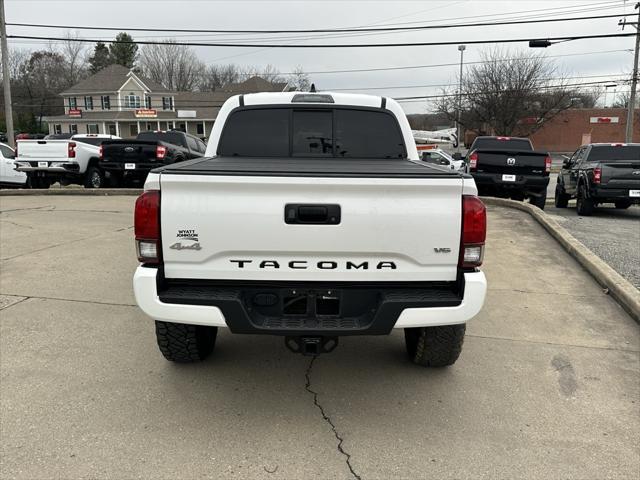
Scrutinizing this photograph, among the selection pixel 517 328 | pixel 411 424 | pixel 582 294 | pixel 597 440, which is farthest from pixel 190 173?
pixel 582 294

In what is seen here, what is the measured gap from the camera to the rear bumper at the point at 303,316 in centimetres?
289

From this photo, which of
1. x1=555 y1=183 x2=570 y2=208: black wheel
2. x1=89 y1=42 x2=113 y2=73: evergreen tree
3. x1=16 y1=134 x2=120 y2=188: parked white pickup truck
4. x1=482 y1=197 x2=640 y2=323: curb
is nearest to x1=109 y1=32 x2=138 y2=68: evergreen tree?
x1=89 y1=42 x2=113 y2=73: evergreen tree

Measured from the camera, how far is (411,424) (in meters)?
3.19

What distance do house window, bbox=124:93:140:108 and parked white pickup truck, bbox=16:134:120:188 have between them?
46.6 m

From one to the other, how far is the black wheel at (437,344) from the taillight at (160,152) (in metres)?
10.9

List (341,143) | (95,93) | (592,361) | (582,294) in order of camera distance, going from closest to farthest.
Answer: (592,361)
(341,143)
(582,294)
(95,93)

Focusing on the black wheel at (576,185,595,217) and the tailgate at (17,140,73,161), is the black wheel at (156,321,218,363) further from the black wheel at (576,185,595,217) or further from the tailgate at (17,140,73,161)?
the tailgate at (17,140,73,161)

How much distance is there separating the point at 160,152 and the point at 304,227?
37.4 feet

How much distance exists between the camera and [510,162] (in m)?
12.4

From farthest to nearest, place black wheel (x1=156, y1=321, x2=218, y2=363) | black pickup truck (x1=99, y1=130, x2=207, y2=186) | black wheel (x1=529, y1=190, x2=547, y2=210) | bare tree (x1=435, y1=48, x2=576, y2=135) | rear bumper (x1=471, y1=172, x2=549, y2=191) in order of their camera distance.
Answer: bare tree (x1=435, y1=48, x2=576, y2=135), black pickup truck (x1=99, y1=130, x2=207, y2=186), black wheel (x1=529, y1=190, x2=547, y2=210), rear bumper (x1=471, y1=172, x2=549, y2=191), black wheel (x1=156, y1=321, x2=218, y2=363)

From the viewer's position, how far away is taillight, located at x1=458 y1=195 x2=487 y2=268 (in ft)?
9.58

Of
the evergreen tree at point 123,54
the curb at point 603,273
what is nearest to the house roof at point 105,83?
the evergreen tree at point 123,54

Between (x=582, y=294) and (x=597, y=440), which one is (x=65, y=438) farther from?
(x=582, y=294)

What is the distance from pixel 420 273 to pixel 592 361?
2089mm
